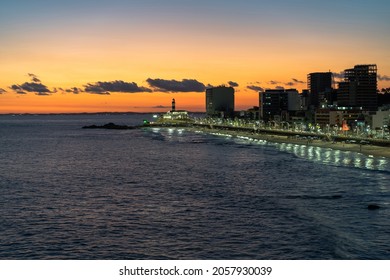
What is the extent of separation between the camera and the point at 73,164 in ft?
237

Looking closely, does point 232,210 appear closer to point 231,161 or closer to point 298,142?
point 231,161

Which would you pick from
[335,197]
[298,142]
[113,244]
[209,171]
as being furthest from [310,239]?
[298,142]

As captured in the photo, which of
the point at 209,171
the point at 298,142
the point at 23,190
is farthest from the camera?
the point at 298,142

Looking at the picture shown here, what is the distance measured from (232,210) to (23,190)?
21.5 meters

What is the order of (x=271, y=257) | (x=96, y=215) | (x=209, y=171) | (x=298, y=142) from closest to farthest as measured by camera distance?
1. (x=271, y=257)
2. (x=96, y=215)
3. (x=209, y=171)
4. (x=298, y=142)

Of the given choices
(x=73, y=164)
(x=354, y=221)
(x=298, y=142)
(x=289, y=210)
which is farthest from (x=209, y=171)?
(x=298, y=142)

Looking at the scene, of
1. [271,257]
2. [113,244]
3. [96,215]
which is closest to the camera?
[271,257]

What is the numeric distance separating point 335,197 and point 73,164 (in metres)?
43.0

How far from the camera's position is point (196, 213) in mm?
34938

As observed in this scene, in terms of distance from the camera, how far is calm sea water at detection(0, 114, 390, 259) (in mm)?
26500

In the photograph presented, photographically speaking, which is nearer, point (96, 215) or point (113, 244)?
point (113, 244)

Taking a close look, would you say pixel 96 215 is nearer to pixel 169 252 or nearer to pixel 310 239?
pixel 169 252

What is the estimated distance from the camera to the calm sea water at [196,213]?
26500 mm

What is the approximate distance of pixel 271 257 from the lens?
25.2 m
